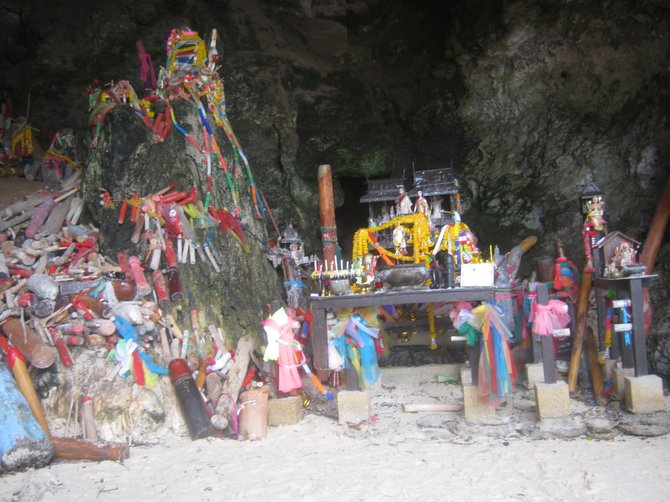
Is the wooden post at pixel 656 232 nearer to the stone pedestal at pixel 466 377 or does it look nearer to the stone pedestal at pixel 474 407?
the stone pedestal at pixel 466 377

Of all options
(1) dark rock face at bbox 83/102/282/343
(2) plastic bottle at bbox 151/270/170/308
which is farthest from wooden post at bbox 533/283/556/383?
(2) plastic bottle at bbox 151/270/170/308

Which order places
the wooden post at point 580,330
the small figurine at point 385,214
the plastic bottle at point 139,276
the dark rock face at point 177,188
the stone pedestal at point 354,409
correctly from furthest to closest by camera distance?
the dark rock face at point 177,188, the small figurine at point 385,214, the plastic bottle at point 139,276, the wooden post at point 580,330, the stone pedestal at point 354,409

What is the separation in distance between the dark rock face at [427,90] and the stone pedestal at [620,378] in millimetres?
910

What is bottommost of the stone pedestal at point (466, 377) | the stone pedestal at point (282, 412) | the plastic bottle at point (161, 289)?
the stone pedestal at point (282, 412)

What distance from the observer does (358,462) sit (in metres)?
5.44

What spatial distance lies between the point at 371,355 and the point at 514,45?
6.69m

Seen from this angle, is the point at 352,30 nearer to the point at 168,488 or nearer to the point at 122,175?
the point at 122,175

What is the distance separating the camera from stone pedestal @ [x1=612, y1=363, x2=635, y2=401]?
6211mm

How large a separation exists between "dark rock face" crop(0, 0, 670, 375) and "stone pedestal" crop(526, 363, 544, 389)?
136 cm

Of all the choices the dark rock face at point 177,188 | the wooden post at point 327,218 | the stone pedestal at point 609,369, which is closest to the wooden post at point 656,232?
the stone pedestal at point 609,369

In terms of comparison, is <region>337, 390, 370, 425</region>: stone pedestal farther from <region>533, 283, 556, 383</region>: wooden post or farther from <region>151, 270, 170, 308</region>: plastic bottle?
<region>151, 270, 170, 308</region>: plastic bottle

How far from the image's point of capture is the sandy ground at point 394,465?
4.77 metres

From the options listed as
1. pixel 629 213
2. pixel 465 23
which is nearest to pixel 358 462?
pixel 629 213

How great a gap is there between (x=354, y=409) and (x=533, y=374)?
7.89ft
